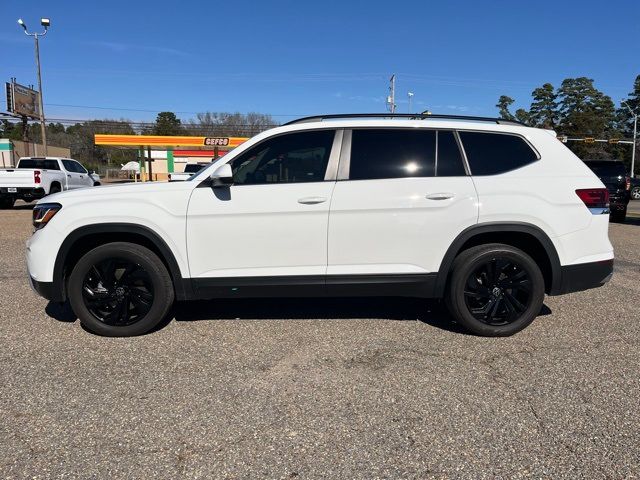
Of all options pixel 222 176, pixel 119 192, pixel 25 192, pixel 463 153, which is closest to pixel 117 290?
pixel 119 192

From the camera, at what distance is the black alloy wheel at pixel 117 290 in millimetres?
4098

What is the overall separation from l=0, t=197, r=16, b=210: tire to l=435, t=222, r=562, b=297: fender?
16.2 meters

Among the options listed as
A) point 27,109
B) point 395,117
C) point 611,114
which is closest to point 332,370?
point 395,117

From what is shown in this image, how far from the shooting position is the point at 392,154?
4133 millimetres

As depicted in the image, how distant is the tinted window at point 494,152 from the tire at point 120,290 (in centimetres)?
283

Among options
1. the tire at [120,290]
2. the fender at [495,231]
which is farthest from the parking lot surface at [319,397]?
the fender at [495,231]

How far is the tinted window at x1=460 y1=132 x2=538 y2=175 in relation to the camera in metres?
4.17

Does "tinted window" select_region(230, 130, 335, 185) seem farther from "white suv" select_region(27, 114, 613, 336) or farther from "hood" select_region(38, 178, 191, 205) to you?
"hood" select_region(38, 178, 191, 205)

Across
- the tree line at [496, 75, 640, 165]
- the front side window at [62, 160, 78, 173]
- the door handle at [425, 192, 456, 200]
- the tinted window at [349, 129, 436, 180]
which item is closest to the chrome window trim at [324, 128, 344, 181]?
the tinted window at [349, 129, 436, 180]

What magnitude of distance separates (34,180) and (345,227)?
14473mm

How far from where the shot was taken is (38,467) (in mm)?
2410

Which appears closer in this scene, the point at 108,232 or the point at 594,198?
the point at 108,232

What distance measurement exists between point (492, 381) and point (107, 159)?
106861 mm

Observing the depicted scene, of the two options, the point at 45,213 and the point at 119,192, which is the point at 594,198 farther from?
the point at 45,213
